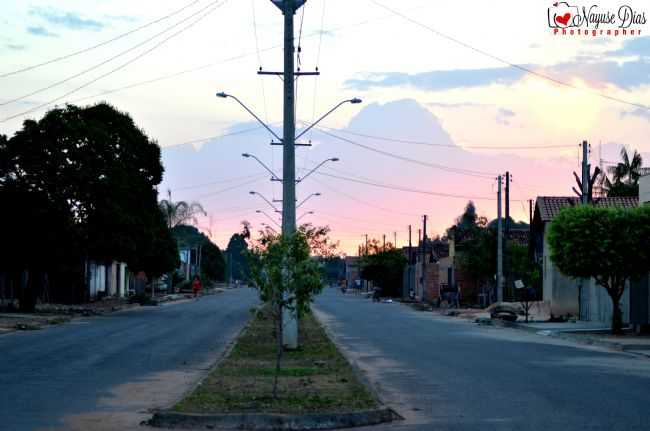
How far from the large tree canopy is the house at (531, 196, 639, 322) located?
19.6 meters

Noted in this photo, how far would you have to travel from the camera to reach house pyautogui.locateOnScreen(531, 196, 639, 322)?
47.7 m

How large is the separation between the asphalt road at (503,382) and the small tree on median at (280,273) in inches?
82.3

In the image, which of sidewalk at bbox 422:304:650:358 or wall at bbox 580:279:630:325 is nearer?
sidewalk at bbox 422:304:650:358

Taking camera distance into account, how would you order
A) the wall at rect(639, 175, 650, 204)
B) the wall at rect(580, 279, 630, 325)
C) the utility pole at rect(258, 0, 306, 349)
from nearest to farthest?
the utility pole at rect(258, 0, 306, 349) < the wall at rect(639, 175, 650, 204) < the wall at rect(580, 279, 630, 325)

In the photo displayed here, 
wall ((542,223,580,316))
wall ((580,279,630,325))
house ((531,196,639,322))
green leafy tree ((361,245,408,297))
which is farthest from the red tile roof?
green leafy tree ((361,245,408,297))

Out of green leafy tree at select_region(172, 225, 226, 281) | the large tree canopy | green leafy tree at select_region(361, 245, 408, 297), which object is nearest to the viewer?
the large tree canopy

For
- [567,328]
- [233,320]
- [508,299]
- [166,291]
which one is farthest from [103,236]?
[166,291]

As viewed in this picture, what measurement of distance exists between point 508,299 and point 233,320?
27.9m

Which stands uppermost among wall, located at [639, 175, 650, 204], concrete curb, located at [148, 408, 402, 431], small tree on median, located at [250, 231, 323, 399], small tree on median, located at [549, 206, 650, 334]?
Answer: wall, located at [639, 175, 650, 204]

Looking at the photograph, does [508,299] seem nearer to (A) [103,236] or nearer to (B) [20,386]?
(A) [103,236]

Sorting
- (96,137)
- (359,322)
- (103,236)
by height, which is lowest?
(359,322)

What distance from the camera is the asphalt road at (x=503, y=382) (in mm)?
13977

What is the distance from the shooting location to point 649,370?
22625mm

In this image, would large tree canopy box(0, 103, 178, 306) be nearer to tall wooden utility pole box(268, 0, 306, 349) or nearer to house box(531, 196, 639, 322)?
house box(531, 196, 639, 322)
